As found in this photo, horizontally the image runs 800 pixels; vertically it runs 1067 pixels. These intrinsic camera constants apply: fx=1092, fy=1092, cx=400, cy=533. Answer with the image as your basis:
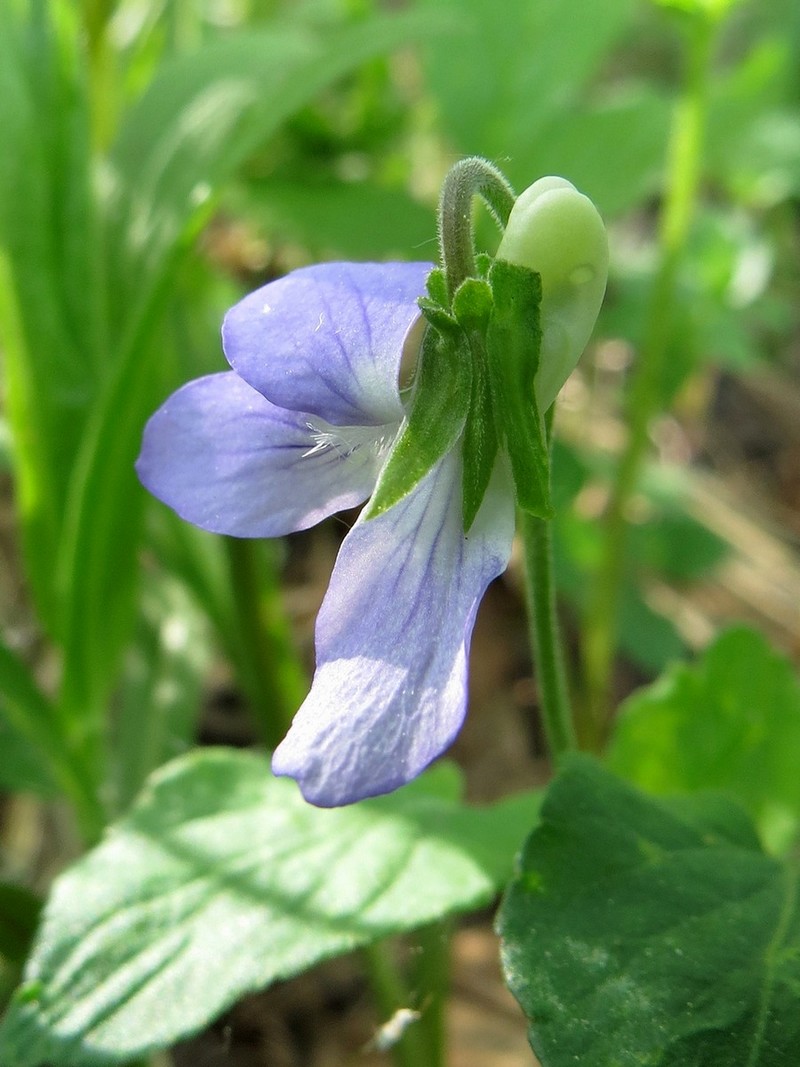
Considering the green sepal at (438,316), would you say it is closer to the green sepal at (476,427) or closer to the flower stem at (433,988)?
the green sepal at (476,427)

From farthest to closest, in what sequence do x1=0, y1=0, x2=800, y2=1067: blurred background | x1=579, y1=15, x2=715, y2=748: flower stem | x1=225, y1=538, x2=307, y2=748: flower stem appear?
x1=579, y1=15, x2=715, y2=748: flower stem → x1=225, y1=538, x2=307, y2=748: flower stem → x1=0, y1=0, x2=800, y2=1067: blurred background

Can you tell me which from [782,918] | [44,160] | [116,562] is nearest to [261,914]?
[782,918]

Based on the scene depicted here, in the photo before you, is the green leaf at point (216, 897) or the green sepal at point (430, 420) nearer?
the green sepal at point (430, 420)

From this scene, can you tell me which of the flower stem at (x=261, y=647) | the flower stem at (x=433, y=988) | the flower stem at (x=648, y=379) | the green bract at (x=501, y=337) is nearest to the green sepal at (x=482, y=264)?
the green bract at (x=501, y=337)

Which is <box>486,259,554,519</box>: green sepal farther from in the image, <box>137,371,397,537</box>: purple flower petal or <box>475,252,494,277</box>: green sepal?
<box>137,371,397,537</box>: purple flower petal

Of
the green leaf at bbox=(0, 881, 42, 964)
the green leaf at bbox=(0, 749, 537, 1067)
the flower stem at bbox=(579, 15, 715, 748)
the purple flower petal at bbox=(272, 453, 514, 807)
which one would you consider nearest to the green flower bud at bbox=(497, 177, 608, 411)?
the purple flower petal at bbox=(272, 453, 514, 807)

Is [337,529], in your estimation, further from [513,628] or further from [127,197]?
[127,197]
